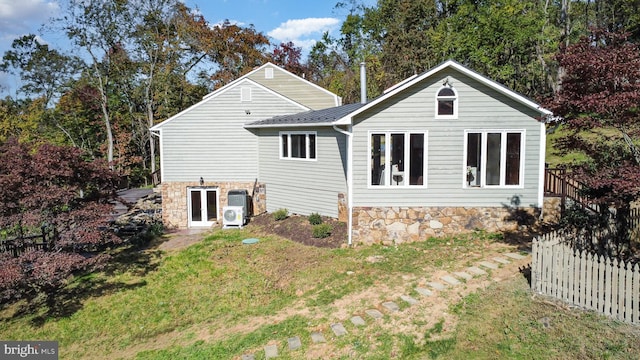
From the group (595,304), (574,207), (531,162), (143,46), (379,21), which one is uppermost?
(379,21)

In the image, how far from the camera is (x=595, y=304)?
258 inches

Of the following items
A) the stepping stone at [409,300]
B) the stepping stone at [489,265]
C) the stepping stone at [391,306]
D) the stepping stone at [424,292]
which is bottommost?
the stepping stone at [391,306]

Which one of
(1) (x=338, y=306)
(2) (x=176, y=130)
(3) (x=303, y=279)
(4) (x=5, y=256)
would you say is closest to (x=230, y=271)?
(3) (x=303, y=279)

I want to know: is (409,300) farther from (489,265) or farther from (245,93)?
(245,93)

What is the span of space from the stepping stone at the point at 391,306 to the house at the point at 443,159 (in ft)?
13.3

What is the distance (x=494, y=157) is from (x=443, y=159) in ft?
5.00

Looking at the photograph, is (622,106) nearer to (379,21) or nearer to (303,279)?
(303,279)

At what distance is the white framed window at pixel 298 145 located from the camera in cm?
1502

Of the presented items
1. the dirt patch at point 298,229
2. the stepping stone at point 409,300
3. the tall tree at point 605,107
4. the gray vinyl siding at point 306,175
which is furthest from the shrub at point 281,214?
the tall tree at point 605,107

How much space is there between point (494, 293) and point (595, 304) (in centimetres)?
165

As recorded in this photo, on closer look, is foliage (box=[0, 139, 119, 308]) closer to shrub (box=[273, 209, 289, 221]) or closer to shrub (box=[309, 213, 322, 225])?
shrub (box=[273, 209, 289, 221])

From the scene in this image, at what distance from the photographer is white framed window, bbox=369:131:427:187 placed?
37.6ft

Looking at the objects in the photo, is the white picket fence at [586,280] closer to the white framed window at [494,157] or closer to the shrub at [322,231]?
the white framed window at [494,157]

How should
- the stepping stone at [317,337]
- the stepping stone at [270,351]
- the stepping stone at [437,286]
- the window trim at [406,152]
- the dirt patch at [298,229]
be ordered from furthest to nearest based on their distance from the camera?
1. the dirt patch at [298,229]
2. the window trim at [406,152]
3. the stepping stone at [437,286]
4. the stepping stone at [317,337]
5. the stepping stone at [270,351]
